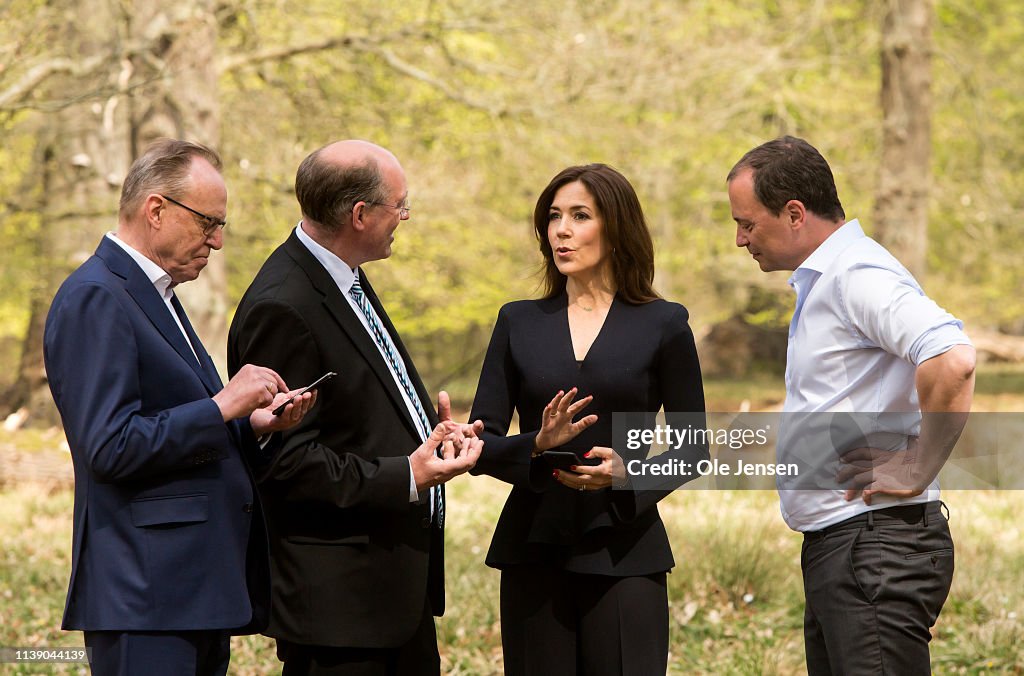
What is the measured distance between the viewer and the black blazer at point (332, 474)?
142 inches

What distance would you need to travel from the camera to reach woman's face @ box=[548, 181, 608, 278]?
4070 mm

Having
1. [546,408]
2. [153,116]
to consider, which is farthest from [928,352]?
[153,116]

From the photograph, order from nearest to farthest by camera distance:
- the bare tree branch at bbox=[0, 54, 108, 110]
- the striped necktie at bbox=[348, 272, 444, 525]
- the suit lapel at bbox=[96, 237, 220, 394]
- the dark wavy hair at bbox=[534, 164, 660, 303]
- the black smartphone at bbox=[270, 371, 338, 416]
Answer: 1. the suit lapel at bbox=[96, 237, 220, 394]
2. the black smartphone at bbox=[270, 371, 338, 416]
3. the striped necktie at bbox=[348, 272, 444, 525]
4. the dark wavy hair at bbox=[534, 164, 660, 303]
5. the bare tree branch at bbox=[0, 54, 108, 110]

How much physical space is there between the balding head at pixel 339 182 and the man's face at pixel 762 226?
3.90 ft

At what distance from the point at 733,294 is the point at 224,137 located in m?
13.5

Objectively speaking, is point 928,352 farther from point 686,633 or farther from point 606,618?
point 686,633

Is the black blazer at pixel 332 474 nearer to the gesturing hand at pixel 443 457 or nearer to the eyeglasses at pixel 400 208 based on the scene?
the gesturing hand at pixel 443 457

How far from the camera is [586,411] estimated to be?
3.96 metres

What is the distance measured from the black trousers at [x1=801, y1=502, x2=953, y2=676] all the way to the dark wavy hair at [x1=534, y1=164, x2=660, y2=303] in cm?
114

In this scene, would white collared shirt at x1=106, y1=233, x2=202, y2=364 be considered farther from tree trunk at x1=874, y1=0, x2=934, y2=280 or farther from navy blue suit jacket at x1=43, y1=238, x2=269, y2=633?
tree trunk at x1=874, y1=0, x2=934, y2=280

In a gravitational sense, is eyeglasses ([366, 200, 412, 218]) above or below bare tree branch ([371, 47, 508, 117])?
below

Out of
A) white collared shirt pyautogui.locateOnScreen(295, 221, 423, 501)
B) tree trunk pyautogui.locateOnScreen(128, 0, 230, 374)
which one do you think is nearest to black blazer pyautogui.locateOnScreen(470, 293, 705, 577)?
white collared shirt pyautogui.locateOnScreen(295, 221, 423, 501)

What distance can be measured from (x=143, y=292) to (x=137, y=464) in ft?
1.73

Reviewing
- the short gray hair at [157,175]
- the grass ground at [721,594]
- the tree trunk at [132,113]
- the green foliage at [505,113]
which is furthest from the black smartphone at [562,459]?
the tree trunk at [132,113]
